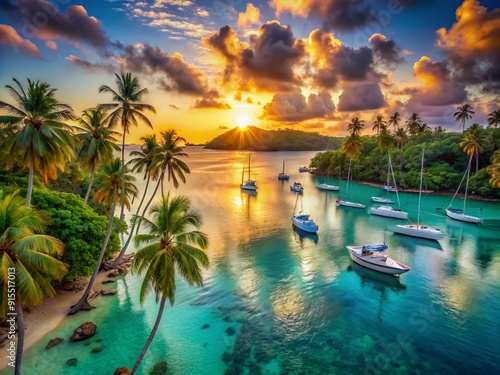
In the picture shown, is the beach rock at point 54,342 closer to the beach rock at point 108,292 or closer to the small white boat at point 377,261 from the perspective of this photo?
the beach rock at point 108,292

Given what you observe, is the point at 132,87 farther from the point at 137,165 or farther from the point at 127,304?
the point at 127,304

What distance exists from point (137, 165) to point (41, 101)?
13073mm

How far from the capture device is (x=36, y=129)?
21234 millimetres

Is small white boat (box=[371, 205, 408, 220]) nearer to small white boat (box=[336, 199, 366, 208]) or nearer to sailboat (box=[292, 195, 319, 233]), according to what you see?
small white boat (box=[336, 199, 366, 208])

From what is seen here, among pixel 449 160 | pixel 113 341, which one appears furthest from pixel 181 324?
pixel 449 160

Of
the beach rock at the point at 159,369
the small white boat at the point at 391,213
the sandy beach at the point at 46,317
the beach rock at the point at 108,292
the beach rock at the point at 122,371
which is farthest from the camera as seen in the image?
the small white boat at the point at 391,213

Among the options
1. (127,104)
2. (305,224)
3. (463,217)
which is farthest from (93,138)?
(463,217)

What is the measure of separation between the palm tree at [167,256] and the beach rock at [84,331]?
724 centimetres

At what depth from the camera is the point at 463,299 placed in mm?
28688

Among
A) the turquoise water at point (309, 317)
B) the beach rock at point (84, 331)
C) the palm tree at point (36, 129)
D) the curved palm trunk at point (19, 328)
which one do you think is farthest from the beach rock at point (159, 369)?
the palm tree at point (36, 129)

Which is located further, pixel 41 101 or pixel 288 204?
pixel 288 204

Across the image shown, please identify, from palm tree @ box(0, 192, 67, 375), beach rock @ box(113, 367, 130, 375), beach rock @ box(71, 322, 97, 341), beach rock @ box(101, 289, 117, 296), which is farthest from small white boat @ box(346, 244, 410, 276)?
palm tree @ box(0, 192, 67, 375)

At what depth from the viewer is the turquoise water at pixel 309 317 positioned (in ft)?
65.3

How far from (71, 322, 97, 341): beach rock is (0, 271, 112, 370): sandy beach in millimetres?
1966
